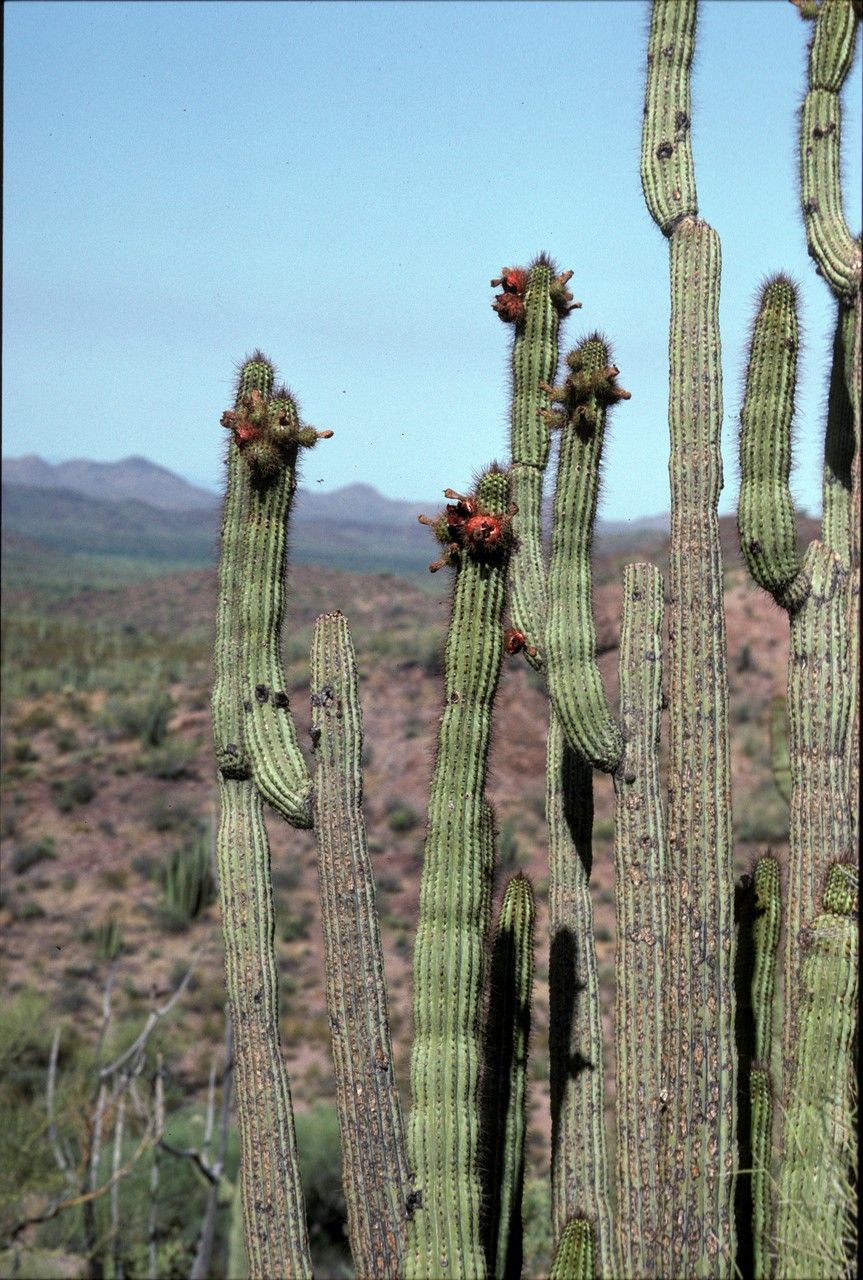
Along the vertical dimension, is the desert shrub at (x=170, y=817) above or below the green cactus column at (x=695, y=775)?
below

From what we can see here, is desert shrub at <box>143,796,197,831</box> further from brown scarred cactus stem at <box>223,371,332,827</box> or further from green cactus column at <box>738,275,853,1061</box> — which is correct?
green cactus column at <box>738,275,853,1061</box>

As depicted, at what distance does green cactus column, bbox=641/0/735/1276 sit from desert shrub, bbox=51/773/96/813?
2420cm

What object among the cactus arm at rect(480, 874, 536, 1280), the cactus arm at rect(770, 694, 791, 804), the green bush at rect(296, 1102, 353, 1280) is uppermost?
the cactus arm at rect(770, 694, 791, 804)

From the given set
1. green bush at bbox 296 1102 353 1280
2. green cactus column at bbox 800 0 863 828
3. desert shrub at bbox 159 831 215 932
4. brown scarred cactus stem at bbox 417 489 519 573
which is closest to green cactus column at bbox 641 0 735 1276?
green cactus column at bbox 800 0 863 828

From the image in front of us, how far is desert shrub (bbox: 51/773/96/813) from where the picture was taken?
28406 millimetres

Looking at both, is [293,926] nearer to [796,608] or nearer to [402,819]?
[402,819]

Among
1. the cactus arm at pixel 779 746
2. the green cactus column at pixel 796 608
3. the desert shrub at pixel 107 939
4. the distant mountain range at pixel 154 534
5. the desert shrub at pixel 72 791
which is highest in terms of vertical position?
the distant mountain range at pixel 154 534

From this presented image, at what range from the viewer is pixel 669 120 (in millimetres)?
6242

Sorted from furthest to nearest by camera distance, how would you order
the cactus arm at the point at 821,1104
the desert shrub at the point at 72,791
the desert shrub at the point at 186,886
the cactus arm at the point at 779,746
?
the desert shrub at the point at 72,791, the desert shrub at the point at 186,886, the cactus arm at the point at 779,746, the cactus arm at the point at 821,1104

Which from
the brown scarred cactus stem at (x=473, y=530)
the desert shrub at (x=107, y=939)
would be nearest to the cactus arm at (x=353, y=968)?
the brown scarred cactus stem at (x=473, y=530)

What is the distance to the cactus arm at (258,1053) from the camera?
5.33 meters

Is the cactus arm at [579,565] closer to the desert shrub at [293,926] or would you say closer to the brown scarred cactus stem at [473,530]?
the brown scarred cactus stem at [473,530]

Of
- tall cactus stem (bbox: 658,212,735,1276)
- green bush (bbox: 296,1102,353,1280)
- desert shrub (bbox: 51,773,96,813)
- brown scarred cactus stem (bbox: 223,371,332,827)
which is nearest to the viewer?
tall cactus stem (bbox: 658,212,735,1276)

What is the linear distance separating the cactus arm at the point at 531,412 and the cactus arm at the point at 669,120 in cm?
65
